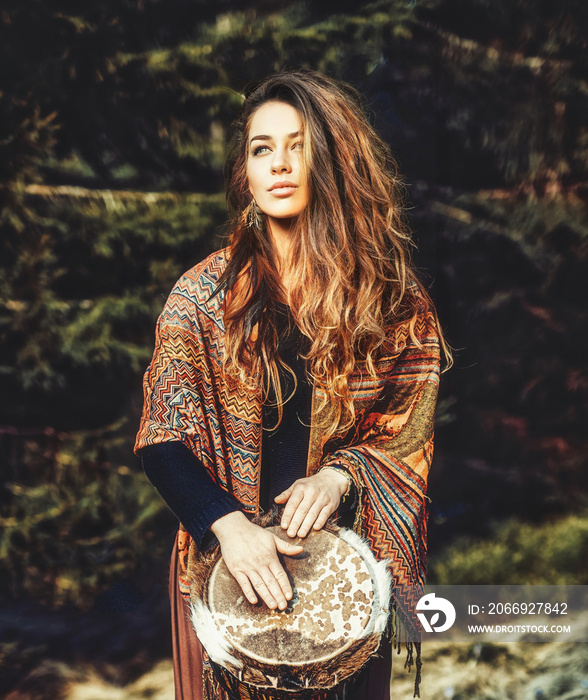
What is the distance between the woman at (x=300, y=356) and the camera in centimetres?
240

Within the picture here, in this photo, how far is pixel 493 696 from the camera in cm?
281

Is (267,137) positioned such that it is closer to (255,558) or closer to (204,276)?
(204,276)

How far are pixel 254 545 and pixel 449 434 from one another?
100cm

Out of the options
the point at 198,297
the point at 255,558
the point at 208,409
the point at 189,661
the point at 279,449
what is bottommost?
the point at 189,661

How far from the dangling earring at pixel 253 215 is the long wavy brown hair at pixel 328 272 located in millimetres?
16

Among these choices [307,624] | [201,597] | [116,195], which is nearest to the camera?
[307,624]

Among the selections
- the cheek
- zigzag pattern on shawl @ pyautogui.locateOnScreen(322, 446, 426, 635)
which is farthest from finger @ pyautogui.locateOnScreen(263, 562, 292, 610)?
the cheek

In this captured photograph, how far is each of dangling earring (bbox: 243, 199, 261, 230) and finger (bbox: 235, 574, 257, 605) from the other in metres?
1.28

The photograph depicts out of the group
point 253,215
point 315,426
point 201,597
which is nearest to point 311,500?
point 315,426

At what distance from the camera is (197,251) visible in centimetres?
269

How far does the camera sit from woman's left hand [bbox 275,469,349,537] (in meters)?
2.26

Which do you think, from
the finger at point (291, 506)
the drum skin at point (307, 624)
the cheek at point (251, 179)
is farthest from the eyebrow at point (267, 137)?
the drum skin at point (307, 624)

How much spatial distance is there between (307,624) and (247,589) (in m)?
0.23

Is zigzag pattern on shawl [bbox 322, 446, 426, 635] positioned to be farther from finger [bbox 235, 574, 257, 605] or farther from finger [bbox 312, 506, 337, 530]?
finger [bbox 235, 574, 257, 605]
